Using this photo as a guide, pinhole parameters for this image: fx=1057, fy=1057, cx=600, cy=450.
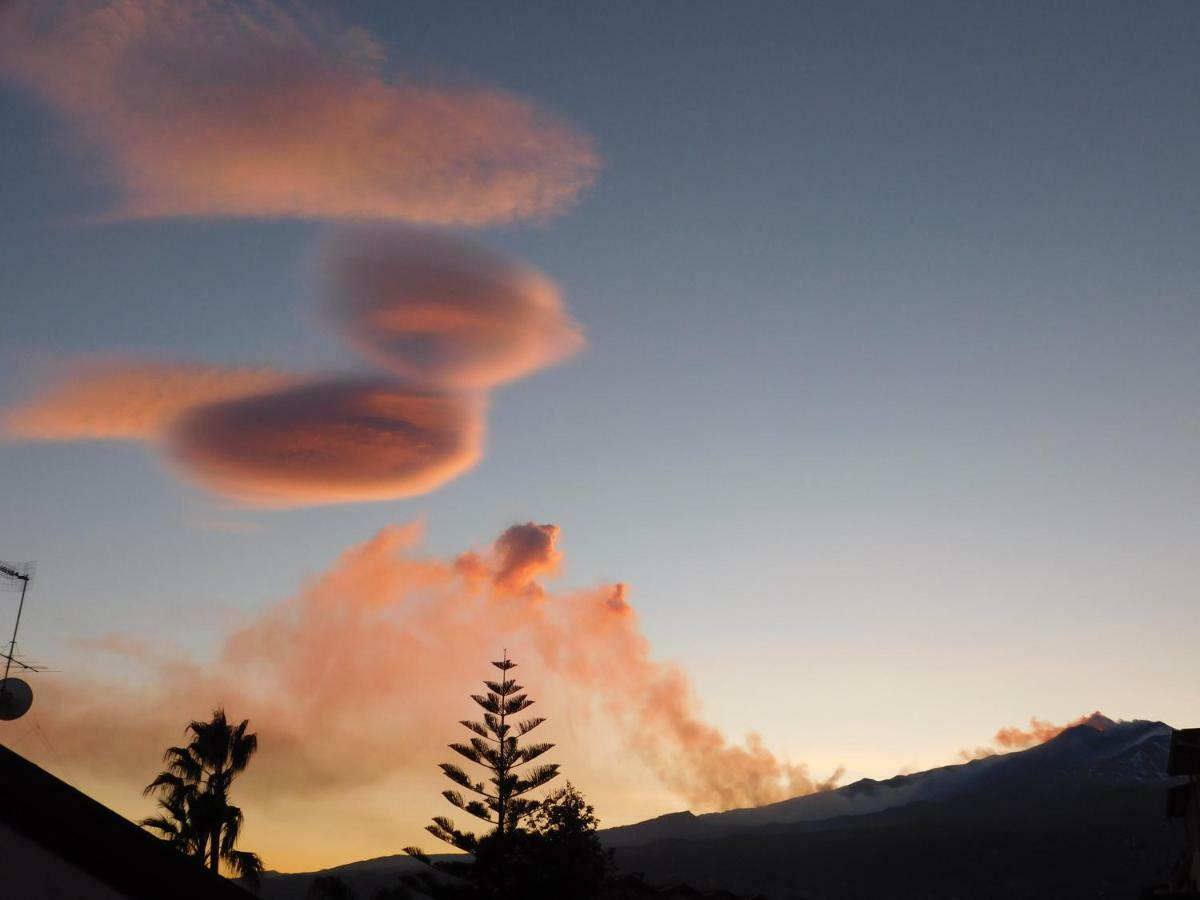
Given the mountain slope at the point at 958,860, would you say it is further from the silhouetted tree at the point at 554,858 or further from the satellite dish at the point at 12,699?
the satellite dish at the point at 12,699

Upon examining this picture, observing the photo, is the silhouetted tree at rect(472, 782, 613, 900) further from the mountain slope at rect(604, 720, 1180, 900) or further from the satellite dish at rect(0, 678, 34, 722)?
the mountain slope at rect(604, 720, 1180, 900)

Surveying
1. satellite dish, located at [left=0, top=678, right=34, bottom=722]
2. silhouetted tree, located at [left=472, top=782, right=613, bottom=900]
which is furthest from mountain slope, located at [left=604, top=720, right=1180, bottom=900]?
satellite dish, located at [left=0, top=678, right=34, bottom=722]

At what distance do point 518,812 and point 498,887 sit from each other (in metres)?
5.76

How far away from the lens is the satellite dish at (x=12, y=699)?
57.6ft

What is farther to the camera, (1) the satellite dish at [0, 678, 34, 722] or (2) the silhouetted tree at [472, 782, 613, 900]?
(2) the silhouetted tree at [472, 782, 613, 900]

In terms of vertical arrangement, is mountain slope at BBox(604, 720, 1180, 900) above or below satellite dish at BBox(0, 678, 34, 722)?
above

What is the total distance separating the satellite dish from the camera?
17562 mm

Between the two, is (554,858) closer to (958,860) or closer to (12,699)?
(12,699)

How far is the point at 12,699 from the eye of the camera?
17656 millimetres

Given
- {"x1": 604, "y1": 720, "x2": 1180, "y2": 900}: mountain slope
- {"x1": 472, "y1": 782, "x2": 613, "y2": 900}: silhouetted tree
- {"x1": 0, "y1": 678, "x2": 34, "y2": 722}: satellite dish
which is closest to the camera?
{"x1": 0, "y1": 678, "x2": 34, "y2": 722}: satellite dish

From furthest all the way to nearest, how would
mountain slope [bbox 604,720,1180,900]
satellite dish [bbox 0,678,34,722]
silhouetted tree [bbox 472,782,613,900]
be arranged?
mountain slope [bbox 604,720,1180,900] → silhouetted tree [bbox 472,782,613,900] → satellite dish [bbox 0,678,34,722]

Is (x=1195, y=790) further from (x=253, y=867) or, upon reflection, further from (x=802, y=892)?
(x=802, y=892)

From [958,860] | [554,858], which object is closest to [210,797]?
[554,858]

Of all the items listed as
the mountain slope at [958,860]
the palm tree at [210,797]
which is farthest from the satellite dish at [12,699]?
the mountain slope at [958,860]
